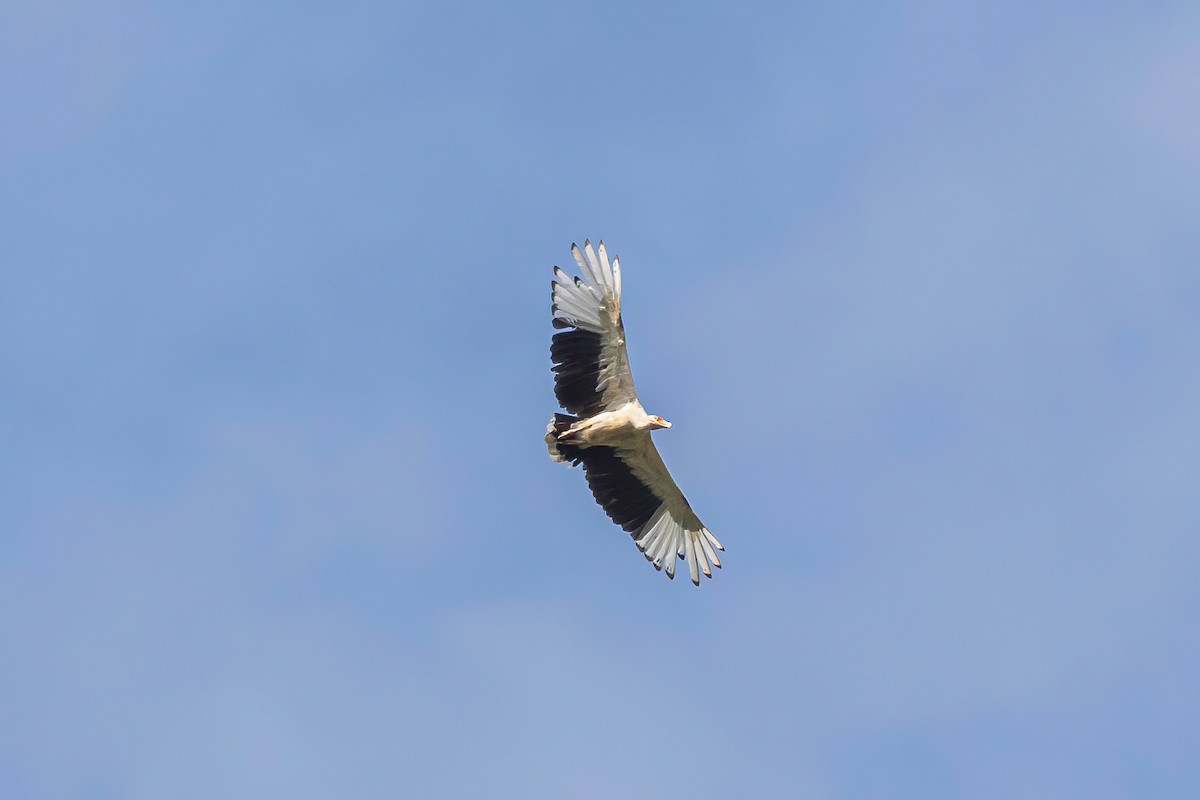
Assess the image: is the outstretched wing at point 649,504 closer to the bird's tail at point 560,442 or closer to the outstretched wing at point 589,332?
the bird's tail at point 560,442

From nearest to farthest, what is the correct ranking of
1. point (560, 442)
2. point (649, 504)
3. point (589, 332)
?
point (589, 332), point (560, 442), point (649, 504)

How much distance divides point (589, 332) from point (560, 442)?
2193mm

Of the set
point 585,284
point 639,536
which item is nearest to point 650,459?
point 639,536

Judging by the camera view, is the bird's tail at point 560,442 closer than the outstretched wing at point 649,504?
Yes

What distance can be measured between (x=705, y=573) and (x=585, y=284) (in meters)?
6.74

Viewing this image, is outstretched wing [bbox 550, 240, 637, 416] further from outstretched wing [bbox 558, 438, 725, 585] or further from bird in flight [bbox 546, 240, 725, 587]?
outstretched wing [bbox 558, 438, 725, 585]

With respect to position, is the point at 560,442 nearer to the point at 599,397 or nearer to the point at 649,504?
the point at 599,397

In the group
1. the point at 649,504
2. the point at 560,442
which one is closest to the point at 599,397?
the point at 560,442

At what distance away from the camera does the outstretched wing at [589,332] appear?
30016mm

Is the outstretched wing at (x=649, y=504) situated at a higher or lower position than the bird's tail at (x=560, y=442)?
higher

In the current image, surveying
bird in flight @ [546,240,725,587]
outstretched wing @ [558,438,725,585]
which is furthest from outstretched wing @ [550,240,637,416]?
outstretched wing @ [558,438,725,585]

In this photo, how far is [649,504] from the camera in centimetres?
3266

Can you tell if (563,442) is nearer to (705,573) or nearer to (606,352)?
(606,352)

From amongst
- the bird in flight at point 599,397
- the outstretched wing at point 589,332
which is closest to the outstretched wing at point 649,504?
the bird in flight at point 599,397
